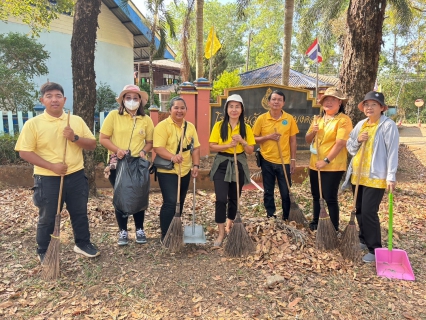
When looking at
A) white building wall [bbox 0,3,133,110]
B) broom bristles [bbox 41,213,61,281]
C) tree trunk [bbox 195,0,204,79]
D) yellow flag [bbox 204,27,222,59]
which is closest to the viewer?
broom bristles [bbox 41,213,61,281]

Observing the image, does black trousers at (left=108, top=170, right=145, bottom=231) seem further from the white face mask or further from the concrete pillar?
the concrete pillar

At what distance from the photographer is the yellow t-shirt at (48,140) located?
2.95 m

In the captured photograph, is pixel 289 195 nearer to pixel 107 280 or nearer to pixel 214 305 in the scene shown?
pixel 214 305

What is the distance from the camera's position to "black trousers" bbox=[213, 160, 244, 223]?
11.9 feet

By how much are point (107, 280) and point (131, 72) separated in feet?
46.6

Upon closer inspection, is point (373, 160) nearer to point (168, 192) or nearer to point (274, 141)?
point (274, 141)

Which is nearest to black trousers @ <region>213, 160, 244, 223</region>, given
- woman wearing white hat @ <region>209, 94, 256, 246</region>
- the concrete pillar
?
woman wearing white hat @ <region>209, 94, 256, 246</region>

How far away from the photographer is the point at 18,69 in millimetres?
10008

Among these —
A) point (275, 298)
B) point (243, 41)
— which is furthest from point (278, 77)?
point (243, 41)

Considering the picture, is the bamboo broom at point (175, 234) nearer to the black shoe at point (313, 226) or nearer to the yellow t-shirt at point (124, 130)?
the yellow t-shirt at point (124, 130)

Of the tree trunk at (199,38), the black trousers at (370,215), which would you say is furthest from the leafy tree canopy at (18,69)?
the black trousers at (370,215)

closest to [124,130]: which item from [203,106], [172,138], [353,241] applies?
[172,138]

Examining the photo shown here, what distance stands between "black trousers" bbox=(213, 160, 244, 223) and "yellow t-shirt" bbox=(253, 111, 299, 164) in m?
0.55

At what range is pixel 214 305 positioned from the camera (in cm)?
277
